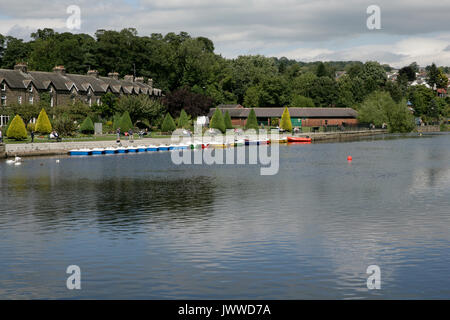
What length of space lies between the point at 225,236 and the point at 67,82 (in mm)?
101282

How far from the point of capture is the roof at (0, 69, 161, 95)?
109625 millimetres

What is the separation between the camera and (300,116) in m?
160

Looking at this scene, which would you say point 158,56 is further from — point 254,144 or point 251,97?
point 254,144

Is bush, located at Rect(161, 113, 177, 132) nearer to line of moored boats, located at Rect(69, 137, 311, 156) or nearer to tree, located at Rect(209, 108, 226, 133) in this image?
tree, located at Rect(209, 108, 226, 133)

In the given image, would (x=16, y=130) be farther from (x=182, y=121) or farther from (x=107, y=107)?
(x=182, y=121)

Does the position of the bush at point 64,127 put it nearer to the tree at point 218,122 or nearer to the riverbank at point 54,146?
the riverbank at point 54,146

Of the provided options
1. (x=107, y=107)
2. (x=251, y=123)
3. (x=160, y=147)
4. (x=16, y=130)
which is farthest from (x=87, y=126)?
(x=251, y=123)

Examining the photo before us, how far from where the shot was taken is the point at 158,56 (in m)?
154

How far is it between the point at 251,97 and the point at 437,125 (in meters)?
66.5

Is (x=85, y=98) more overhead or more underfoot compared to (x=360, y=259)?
more overhead

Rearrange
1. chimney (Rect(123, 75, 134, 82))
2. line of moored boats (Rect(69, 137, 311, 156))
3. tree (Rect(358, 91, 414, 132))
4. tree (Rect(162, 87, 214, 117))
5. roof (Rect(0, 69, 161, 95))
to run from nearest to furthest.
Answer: line of moored boats (Rect(69, 137, 311, 156)), roof (Rect(0, 69, 161, 95)), tree (Rect(162, 87, 214, 117)), chimney (Rect(123, 75, 134, 82)), tree (Rect(358, 91, 414, 132))

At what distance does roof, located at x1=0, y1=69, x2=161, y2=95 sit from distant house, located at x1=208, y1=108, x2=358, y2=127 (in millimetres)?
24810

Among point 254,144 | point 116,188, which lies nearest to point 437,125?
point 254,144

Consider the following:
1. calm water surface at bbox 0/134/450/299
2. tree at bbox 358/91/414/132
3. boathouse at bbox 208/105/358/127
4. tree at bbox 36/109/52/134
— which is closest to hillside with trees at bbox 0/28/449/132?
boathouse at bbox 208/105/358/127
